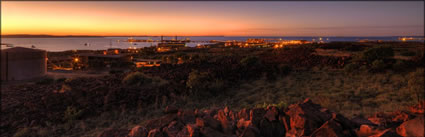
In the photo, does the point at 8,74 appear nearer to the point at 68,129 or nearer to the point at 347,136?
the point at 68,129

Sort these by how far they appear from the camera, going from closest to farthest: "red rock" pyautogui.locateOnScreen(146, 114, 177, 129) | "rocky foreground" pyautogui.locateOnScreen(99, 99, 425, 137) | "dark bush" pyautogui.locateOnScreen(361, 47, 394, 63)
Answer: "rocky foreground" pyautogui.locateOnScreen(99, 99, 425, 137) → "red rock" pyautogui.locateOnScreen(146, 114, 177, 129) → "dark bush" pyautogui.locateOnScreen(361, 47, 394, 63)

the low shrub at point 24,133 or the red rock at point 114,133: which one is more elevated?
the red rock at point 114,133

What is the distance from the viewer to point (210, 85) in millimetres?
9211

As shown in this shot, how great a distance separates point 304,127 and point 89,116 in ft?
19.0

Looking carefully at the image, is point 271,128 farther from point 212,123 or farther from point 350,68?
point 350,68

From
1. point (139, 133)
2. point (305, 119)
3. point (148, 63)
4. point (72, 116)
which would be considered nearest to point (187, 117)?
point (139, 133)

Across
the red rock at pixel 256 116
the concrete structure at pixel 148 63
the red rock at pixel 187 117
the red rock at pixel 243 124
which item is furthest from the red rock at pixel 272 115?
the concrete structure at pixel 148 63

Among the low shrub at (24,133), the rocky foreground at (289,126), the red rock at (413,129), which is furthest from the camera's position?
the low shrub at (24,133)

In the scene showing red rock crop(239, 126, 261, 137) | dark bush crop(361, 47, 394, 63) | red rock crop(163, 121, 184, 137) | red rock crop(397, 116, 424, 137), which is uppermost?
dark bush crop(361, 47, 394, 63)

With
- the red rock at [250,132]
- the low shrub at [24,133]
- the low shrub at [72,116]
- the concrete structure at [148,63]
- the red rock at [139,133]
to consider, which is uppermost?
the concrete structure at [148,63]

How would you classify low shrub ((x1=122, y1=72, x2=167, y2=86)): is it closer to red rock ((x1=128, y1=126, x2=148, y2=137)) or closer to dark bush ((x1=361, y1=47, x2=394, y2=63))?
red rock ((x1=128, y1=126, x2=148, y2=137))

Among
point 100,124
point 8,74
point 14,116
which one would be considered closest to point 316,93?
point 100,124

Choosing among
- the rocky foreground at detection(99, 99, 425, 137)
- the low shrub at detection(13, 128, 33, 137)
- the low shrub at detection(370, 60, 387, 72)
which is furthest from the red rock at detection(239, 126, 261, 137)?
the low shrub at detection(370, 60, 387, 72)

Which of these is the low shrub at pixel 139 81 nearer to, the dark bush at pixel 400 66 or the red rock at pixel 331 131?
the red rock at pixel 331 131
